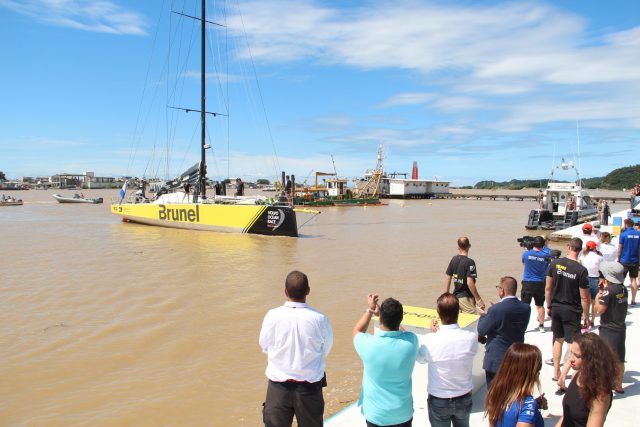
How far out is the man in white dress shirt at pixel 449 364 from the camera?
10.7 ft

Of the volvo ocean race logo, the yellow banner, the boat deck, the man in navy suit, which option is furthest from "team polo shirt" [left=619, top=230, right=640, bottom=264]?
the volvo ocean race logo

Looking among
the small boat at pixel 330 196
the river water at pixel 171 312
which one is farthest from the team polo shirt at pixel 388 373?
the small boat at pixel 330 196

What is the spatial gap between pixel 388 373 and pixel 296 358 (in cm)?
64

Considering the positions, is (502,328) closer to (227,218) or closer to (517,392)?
(517,392)

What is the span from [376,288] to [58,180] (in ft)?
562

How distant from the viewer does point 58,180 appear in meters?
159

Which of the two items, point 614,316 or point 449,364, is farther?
point 614,316

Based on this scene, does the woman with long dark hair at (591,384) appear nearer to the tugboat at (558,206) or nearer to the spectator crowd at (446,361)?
the spectator crowd at (446,361)

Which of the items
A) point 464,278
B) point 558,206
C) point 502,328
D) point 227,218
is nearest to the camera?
point 502,328

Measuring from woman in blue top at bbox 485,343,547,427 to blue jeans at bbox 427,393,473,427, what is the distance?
2.22 ft

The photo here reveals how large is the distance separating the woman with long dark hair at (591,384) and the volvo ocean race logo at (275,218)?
1994 centimetres

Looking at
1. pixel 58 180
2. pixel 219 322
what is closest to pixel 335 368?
pixel 219 322

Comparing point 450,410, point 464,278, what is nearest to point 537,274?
point 464,278

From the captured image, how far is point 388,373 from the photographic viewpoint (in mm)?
3045
